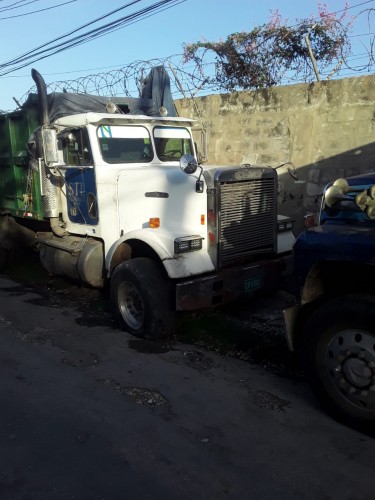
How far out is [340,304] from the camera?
10.9 feet

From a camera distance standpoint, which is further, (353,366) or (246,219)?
(246,219)

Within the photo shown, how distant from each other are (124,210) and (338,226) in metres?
2.78

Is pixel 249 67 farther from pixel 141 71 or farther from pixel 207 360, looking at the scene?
pixel 207 360

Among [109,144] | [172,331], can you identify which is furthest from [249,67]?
[172,331]

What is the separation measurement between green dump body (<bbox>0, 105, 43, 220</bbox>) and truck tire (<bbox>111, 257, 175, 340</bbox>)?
2545mm

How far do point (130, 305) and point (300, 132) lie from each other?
15.0ft

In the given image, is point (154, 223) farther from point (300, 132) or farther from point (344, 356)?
point (300, 132)

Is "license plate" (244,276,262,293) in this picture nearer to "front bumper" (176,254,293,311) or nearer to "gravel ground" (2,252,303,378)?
"front bumper" (176,254,293,311)

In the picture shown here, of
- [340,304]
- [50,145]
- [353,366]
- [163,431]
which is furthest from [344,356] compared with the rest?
[50,145]

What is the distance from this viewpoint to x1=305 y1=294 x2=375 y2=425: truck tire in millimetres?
3207

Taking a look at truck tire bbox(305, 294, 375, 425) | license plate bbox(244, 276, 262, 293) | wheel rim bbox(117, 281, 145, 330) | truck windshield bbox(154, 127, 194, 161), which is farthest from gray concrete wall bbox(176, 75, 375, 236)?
truck tire bbox(305, 294, 375, 425)

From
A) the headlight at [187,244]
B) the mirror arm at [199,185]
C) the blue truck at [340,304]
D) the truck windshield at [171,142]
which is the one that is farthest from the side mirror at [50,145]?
the blue truck at [340,304]

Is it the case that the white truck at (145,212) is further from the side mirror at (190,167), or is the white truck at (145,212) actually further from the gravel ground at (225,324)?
the gravel ground at (225,324)

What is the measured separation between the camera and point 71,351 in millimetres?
4926
